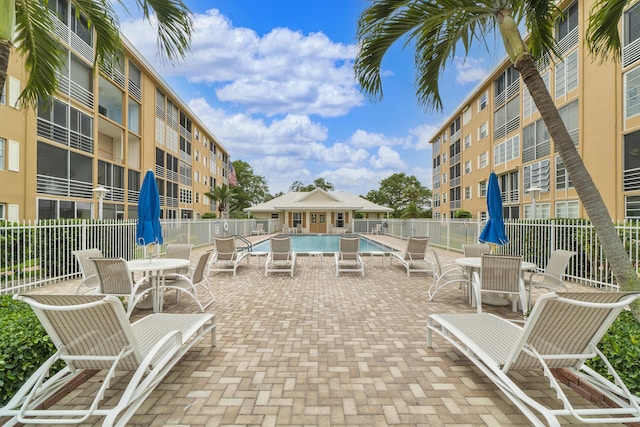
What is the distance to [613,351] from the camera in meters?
2.72

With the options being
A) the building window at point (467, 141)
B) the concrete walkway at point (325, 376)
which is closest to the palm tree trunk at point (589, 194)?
the concrete walkway at point (325, 376)

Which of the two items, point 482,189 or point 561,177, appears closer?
point 561,177

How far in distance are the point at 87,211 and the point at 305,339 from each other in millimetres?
16861

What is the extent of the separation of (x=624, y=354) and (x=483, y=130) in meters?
26.8

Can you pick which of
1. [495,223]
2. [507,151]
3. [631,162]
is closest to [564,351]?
[495,223]

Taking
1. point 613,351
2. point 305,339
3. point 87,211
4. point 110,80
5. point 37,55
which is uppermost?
point 110,80

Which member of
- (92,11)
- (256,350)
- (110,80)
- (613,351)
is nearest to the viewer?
(613,351)

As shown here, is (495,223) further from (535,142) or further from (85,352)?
(535,142)

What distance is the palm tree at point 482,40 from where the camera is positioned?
3.25 metres

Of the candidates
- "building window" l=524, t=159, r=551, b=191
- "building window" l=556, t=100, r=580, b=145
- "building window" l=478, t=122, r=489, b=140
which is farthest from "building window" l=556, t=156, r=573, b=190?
"building window" l=478, t=122, r=489, b=140

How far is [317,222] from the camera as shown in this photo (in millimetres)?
32219

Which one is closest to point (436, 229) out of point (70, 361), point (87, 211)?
point (70, 361)

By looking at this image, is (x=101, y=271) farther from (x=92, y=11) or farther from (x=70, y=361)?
(x=92, y=11)

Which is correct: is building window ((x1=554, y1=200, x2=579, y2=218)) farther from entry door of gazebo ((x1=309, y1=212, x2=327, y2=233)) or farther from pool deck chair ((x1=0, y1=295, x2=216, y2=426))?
entry door of gazebo ((x1=309, y1=212, x2=327, y2=233))
